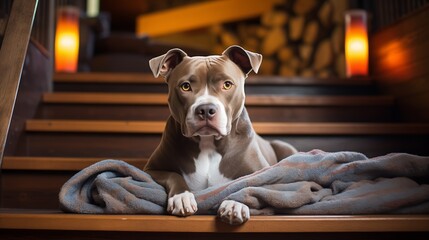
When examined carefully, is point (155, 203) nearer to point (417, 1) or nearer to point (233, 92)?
point (233, 92)

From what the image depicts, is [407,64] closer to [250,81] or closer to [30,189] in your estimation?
[250,81]

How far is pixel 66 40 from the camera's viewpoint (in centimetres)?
350

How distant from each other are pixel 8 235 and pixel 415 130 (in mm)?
1888

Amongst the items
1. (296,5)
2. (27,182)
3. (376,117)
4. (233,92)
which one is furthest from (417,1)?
(296,5)

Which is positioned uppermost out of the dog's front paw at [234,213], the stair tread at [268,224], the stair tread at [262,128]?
the stair tread at [262,128]

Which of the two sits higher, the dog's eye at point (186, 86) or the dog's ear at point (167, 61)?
the dog's ear at point (167, 61)

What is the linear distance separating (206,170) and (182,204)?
0.89ft

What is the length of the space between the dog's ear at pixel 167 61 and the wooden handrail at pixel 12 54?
0.52 metres

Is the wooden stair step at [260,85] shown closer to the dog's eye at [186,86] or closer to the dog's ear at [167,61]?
the dog's ear at [167,61]

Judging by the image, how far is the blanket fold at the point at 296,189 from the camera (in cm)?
139

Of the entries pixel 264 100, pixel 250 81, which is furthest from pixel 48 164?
pixel 250 81

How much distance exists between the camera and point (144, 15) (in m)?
8.46

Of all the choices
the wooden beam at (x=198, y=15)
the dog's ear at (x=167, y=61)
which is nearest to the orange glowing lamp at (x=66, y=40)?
the dog's ear at (x=167, y=61)

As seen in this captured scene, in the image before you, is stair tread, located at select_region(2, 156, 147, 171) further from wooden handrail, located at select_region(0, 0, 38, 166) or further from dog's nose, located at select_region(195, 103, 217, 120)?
dog's nose, located at select_region(195, 103, 217, 120)
